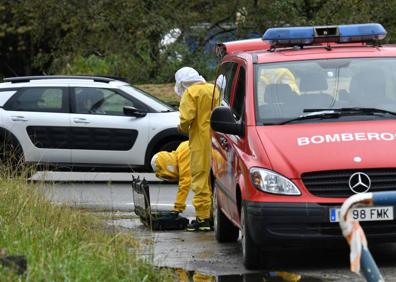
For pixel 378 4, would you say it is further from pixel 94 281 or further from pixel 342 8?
pixel 94 281

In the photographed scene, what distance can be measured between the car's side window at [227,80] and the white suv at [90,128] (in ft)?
16.6

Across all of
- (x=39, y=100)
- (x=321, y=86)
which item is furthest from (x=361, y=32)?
(x=39, y=100)

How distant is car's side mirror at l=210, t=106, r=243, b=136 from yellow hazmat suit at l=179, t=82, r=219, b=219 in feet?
5.28

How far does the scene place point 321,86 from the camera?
31.0ft

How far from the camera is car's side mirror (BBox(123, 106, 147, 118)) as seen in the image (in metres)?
16.1

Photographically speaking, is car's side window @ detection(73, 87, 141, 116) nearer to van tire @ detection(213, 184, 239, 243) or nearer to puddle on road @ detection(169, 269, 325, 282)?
van tire @ detection(213, 184, 239, 243)

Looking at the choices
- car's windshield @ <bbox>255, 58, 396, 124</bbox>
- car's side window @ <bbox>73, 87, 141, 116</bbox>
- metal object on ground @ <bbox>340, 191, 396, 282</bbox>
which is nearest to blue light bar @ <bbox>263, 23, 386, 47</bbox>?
car's windshield @ <bbox>255, 58, 396, 124</bbox>

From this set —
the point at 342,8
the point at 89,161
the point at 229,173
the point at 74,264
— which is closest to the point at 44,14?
the point at 342,8

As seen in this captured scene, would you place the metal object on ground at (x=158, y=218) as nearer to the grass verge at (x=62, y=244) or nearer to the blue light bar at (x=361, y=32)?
the grass verge at (x=62, y=244)

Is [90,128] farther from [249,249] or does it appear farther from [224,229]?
[249,249]

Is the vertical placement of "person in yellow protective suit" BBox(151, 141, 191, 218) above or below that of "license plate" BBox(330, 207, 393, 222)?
below

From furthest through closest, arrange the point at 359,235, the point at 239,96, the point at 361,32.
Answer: the point at 361,32
the point at 239,96
the point at 359,235

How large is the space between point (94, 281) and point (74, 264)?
284 millimetres

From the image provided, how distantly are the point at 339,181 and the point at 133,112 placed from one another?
814 cm
